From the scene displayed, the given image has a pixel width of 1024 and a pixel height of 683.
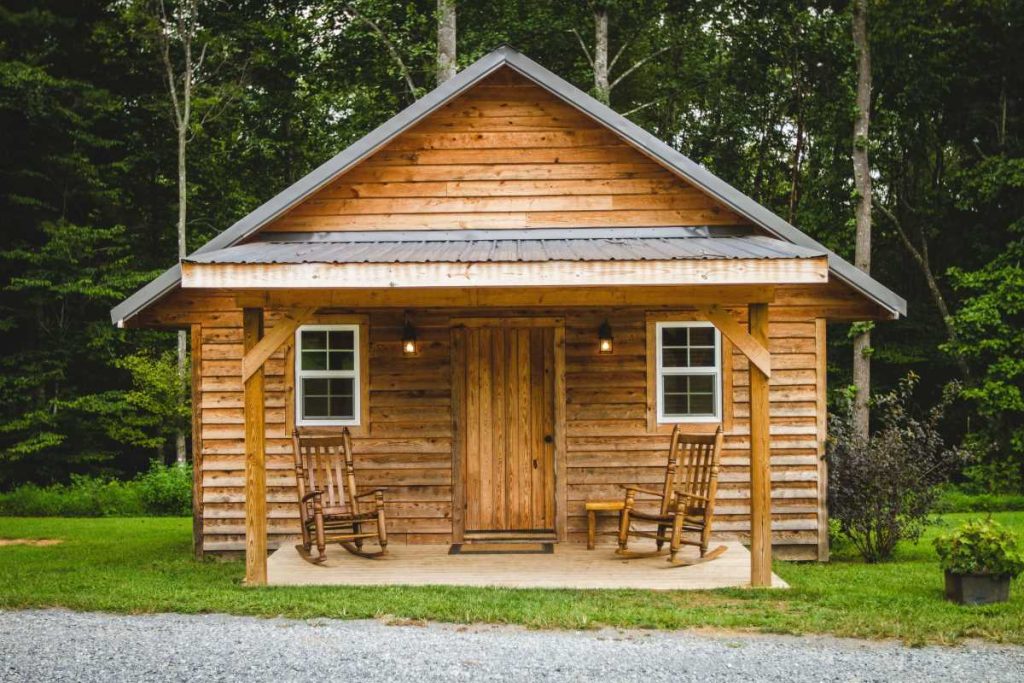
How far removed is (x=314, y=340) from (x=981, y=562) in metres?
6.03

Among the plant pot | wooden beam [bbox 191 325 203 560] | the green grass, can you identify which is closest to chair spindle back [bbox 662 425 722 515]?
the green grass

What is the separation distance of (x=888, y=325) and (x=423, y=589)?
14.8 m

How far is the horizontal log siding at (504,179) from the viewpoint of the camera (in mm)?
9156

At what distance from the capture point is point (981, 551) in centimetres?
676

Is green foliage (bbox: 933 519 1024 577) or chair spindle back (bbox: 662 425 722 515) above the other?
chair spindle back (bbox: 662 425 722 515)

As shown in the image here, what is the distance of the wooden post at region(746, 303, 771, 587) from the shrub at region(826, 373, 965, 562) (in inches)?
83.0

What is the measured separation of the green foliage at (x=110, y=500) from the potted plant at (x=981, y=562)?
11.3 m

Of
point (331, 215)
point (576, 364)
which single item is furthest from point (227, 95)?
point (576, 364)

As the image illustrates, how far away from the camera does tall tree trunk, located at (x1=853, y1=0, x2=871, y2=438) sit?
55.5 feet

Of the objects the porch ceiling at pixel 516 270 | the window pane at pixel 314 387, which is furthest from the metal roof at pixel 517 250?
the window pane at pixel 314 387

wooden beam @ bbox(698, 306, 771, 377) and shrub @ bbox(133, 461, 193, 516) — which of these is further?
shrub @ bbox(133, 461, 193, 516)

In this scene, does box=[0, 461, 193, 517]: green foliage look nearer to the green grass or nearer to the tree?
the tree

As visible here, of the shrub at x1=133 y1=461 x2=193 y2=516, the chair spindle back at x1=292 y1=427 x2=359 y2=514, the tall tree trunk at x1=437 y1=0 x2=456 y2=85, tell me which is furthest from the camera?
the tall tree trunk at x1=437 y1=0 x2=456 y2=85

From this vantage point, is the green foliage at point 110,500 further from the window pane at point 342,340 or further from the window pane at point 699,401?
the window pane at point 699,401
